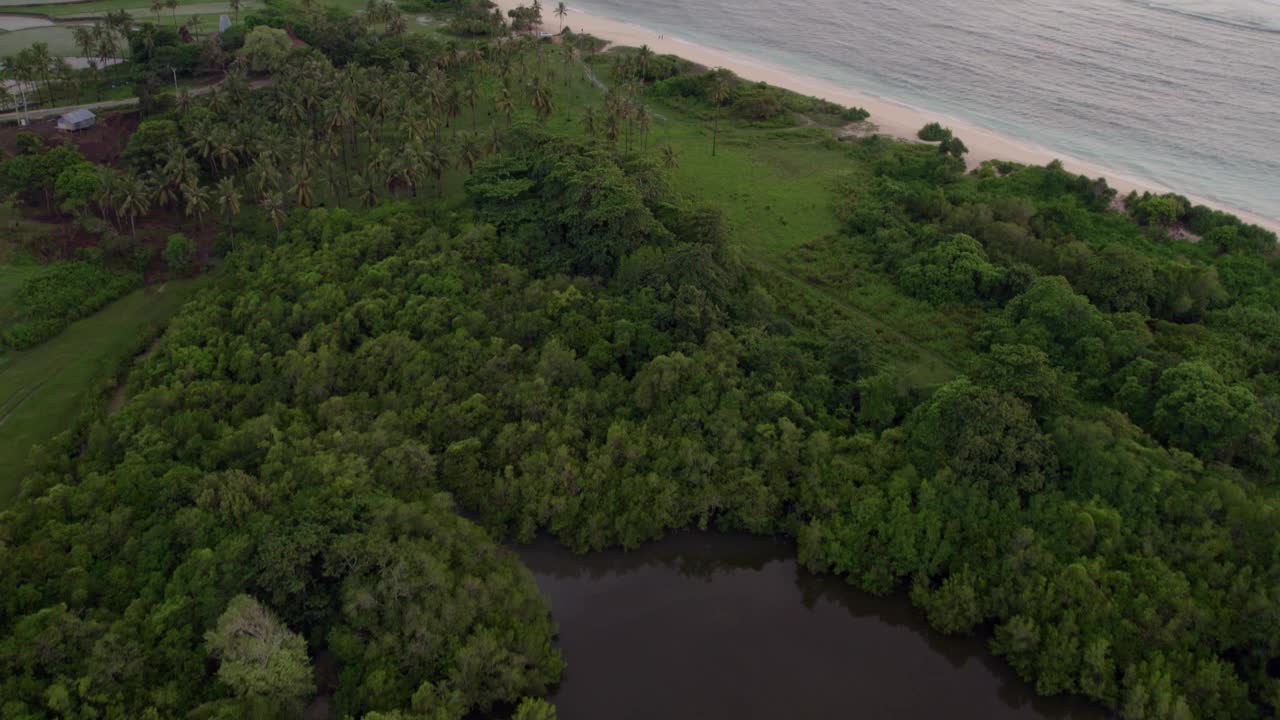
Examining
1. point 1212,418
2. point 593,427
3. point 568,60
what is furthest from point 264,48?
point 1212,418

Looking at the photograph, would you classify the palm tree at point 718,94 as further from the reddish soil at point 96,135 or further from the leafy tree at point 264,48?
the reddish soil at point 96,135

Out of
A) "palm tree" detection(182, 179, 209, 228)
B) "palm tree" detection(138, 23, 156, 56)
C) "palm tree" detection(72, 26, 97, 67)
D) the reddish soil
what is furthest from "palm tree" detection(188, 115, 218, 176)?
"palm tree" detection(72, 26, 97, 67)

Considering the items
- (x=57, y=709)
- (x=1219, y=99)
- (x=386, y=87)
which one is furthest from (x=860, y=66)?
(x=57, y=709)

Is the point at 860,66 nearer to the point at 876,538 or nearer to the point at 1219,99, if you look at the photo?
the point at 1219,99

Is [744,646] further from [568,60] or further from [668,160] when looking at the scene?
[568,60]

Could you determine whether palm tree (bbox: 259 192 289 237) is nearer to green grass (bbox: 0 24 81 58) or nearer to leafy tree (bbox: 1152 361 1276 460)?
leafy tree (bbox: 1152 361 1276 460)
